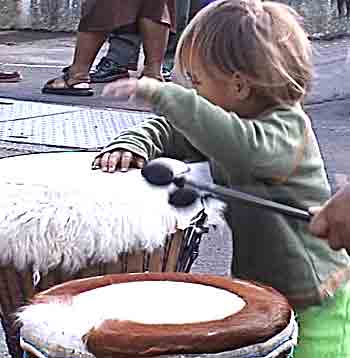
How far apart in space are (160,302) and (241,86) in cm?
70

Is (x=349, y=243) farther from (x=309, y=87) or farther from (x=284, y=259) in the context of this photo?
(x=309, y=87)

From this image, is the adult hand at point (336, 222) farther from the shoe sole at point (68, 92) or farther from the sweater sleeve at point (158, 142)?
the shoe sole at point (68, 92)

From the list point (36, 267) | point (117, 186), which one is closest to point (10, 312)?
point (36, 267)

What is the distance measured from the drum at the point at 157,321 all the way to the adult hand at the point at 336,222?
207 millimetres

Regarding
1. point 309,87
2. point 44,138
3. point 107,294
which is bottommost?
point 44,138

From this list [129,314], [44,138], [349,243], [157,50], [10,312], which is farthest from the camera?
[157,50]

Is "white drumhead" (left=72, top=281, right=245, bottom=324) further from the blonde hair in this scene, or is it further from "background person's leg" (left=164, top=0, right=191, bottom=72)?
"background person's leg" (left=164, top=0, right=191, bottom=72)

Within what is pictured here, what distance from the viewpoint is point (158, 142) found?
280 centimetres

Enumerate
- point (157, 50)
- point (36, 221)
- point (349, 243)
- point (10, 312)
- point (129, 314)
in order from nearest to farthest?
point (349, 243) → point (129, 314) → point (36, 221) → point (10, 312) → point (157, 50)

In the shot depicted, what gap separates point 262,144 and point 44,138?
3667mm

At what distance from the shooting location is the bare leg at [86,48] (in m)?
7.14

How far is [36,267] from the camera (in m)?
2.48

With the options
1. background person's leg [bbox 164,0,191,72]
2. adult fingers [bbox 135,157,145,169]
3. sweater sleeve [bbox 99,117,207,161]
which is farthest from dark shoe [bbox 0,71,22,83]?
→ adult fingers [bbox 135,157,145,169]

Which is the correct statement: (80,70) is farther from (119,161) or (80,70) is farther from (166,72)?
(119,161)
